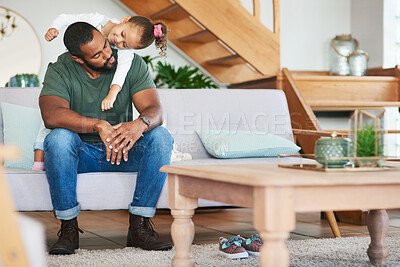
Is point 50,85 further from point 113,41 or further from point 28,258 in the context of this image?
point 28,258

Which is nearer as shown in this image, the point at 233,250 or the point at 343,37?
the point at 233,250

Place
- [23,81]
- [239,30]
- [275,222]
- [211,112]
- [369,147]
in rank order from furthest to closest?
1. [239,30]
2. [23,81]
3. [211,112]
4. [369,147]
5. [275,222]

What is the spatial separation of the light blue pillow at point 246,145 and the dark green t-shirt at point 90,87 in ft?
1.68

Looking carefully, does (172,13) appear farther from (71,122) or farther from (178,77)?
(71,122)

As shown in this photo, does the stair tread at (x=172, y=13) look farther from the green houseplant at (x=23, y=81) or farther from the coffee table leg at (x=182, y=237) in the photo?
the coffee table leg at (x=182, y=237)

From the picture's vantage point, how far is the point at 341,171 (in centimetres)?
152

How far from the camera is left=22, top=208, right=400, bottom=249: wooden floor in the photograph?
2805 mm

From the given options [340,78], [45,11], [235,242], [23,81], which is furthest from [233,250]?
[45,11]

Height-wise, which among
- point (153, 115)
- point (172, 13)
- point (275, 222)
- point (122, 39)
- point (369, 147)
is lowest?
point (275, 222)

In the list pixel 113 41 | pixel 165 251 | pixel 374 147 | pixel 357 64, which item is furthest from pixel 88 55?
pixel 357 64

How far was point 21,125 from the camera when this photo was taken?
8.89 ft

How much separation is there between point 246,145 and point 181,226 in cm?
114

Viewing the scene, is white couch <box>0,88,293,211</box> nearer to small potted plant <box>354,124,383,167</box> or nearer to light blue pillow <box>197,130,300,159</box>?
light blue pillow <box>197,130,300,159</box>

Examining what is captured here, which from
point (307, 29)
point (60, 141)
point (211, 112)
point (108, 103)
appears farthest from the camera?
point (307, 29)
